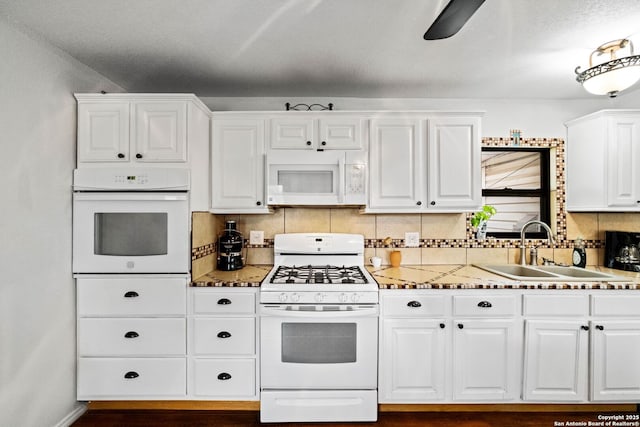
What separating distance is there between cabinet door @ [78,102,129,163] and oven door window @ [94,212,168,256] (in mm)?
392

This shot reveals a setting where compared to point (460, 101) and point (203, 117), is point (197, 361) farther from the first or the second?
point (460, 101)

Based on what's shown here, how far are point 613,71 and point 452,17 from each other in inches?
51.8

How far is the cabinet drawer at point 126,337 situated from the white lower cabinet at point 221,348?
146 mm

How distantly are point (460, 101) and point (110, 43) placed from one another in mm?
2663

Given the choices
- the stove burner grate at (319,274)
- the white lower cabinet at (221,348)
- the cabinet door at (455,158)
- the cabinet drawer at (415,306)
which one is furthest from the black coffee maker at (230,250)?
the cabinet door at (455,158)

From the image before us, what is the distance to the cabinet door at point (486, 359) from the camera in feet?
7.14

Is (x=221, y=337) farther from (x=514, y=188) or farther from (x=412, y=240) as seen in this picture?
(x=514, y=188)

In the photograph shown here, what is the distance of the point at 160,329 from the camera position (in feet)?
7.09

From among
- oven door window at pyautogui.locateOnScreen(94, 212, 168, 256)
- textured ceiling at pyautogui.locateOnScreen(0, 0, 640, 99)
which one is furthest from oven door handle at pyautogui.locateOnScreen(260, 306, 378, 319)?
textured ceiling at pyautogui.locateOnScreen(0, 0, 640, 99)

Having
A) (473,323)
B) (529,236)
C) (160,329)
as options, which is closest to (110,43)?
(160,329)

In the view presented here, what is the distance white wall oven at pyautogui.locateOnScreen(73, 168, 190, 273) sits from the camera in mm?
2146

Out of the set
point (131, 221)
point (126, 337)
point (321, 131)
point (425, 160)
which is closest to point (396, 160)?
point (425, 160)

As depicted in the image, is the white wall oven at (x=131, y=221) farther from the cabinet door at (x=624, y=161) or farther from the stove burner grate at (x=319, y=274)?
the cabinet door at (x=624, y=161)

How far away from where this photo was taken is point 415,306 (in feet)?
7.14
